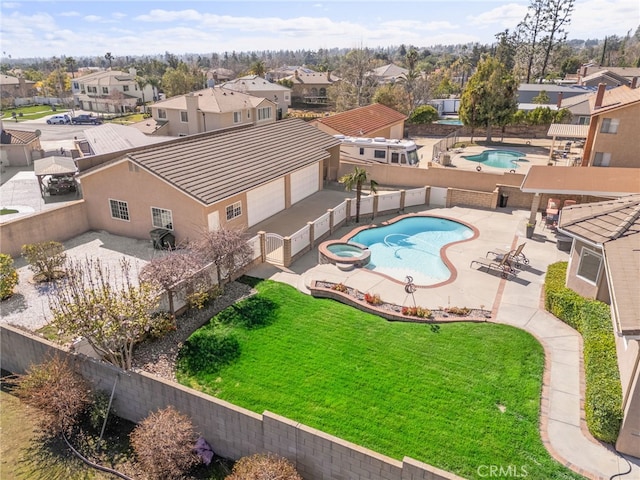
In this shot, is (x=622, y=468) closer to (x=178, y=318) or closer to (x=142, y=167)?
(x=178, y=318)

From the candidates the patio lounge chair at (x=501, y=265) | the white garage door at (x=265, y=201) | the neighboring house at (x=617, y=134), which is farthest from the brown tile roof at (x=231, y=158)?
the neighboring house at (x=617, y=134)

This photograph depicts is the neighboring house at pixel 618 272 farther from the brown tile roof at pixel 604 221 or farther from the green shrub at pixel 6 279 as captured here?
the green shrub at pixel 6 279

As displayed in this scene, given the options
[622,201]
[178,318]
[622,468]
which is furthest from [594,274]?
[178,318]

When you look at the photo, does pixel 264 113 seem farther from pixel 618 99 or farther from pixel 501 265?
pixel 501 265

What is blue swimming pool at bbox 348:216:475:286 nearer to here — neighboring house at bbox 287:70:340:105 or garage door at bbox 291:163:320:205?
garage door at bbox 291:163:320:205

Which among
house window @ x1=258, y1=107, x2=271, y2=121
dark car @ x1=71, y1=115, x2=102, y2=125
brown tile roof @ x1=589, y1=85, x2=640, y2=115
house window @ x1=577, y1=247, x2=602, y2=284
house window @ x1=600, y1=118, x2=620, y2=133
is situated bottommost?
dark car @ x1=71, y1=115, x2=102, y2=125

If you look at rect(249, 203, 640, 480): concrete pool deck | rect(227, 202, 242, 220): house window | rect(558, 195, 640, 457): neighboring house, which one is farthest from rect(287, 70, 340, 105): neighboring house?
rect(558, 195, 640, 457): neighboring house
